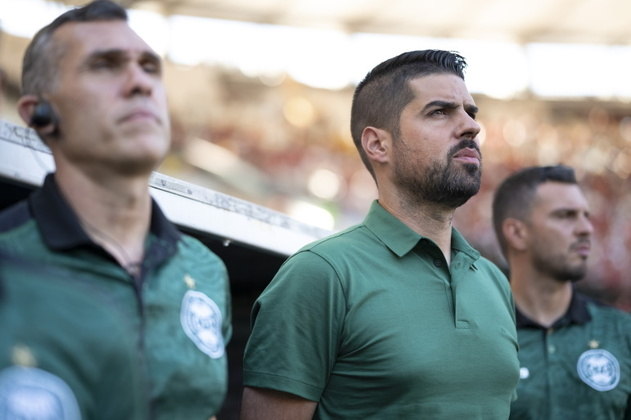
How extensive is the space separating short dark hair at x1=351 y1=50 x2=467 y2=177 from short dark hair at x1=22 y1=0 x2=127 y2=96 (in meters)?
1.06

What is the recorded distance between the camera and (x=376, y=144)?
9.61ft

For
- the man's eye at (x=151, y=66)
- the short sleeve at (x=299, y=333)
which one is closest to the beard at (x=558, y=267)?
the short sleeve at (x=299, y=333)

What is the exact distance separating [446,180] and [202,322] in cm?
101

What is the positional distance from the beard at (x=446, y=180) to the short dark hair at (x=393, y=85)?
166mm

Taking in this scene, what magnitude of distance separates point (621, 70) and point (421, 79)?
47.1ft

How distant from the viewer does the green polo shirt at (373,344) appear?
8.04ft

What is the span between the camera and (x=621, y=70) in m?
16.3

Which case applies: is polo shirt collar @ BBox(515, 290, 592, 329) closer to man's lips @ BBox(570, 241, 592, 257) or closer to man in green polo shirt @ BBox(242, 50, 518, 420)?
man's lips @ BBox(570, 241, 592, 257)

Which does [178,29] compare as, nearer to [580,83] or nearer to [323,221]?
[323,221]

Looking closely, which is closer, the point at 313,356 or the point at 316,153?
the point at 313,356

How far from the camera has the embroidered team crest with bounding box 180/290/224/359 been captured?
1.92 metres

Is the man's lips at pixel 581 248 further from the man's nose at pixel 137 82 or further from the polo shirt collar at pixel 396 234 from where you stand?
the man's nose at pixel 137 82

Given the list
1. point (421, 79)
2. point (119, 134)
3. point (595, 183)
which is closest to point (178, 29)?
point (595, 183)

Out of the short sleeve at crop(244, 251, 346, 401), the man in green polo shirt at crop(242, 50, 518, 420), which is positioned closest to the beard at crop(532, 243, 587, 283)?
the man in green polo shirt at crop(242, 50, 518, 420)
